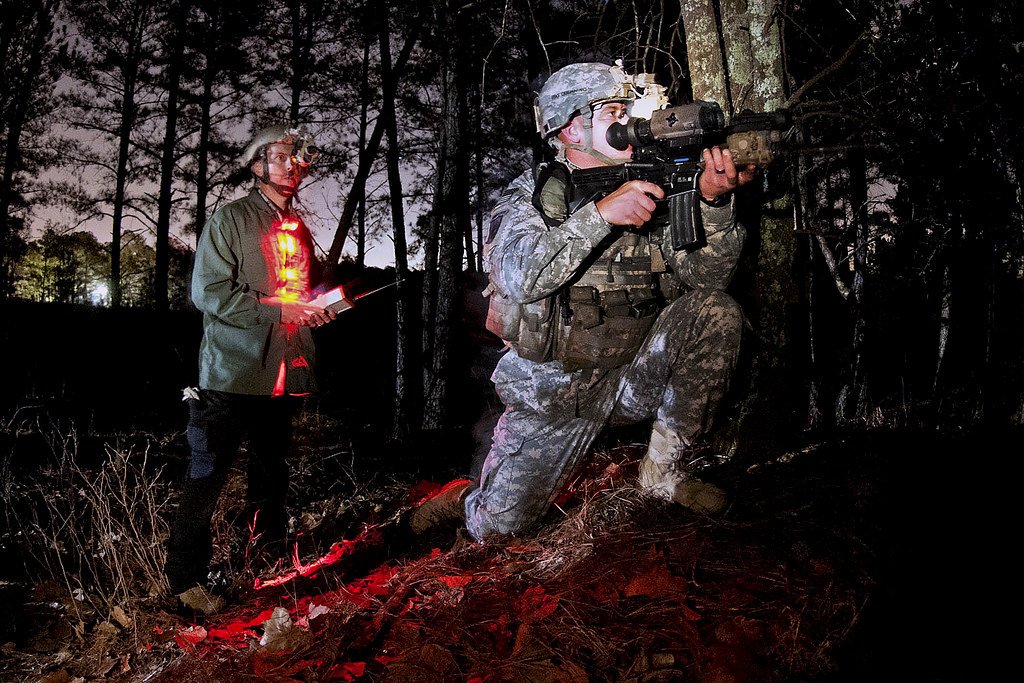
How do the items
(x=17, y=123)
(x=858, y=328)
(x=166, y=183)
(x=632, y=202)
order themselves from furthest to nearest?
(x=166, y=183)
(x=17, y=123)
(x=858, y=328)
(x=632, y=202)

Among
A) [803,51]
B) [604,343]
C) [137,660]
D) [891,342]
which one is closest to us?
[137,660]

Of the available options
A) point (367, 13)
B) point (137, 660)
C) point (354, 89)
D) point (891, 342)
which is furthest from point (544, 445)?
point (891, 342)

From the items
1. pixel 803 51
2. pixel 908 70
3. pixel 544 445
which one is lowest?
pixel 544 445

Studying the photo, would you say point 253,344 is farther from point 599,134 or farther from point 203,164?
point 203,164

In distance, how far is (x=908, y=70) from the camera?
6363mm

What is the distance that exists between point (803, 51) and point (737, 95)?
7524mm

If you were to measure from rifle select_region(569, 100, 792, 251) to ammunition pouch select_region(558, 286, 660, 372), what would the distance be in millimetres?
389

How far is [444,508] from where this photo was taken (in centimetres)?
→ 353

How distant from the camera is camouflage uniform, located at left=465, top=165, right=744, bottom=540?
2824 millimetres

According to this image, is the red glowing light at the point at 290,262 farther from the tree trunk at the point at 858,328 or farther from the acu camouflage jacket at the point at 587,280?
the tree trunk at the point at 858,328

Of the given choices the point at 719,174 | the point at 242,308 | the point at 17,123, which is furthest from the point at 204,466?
the point at 17,123

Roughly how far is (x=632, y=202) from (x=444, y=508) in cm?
205

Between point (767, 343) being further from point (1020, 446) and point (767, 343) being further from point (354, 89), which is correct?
point (354, 89)

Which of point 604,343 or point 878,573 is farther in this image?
point 604,343
